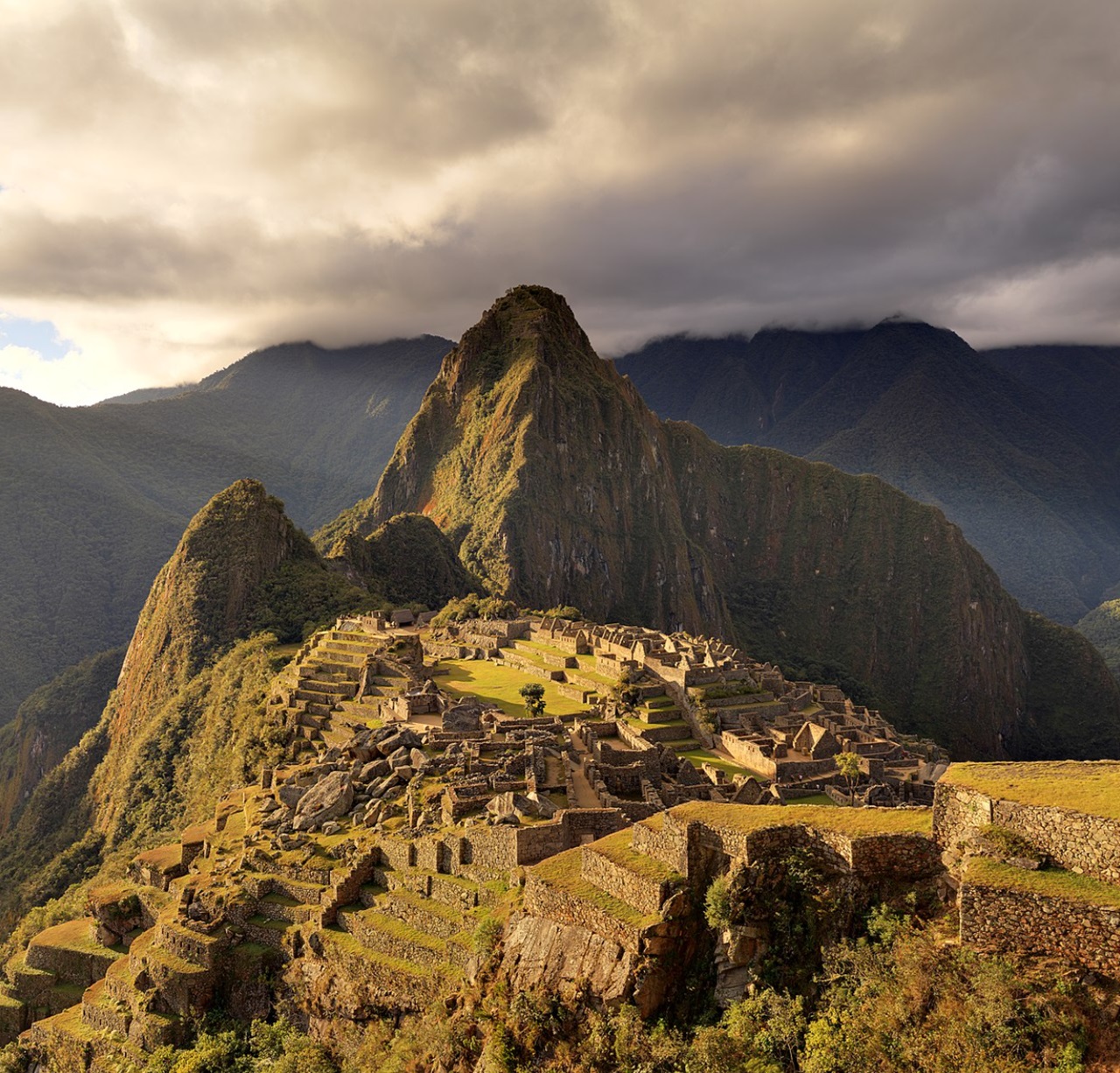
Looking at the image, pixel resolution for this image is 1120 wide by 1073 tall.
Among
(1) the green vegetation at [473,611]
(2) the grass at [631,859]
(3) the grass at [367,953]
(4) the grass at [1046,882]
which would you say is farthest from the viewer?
(1) the green vegetation at [473,611]

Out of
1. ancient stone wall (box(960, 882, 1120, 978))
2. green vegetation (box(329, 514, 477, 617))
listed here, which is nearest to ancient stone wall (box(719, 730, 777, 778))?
ancient stone wall (box(960, 882, 1120, 978))

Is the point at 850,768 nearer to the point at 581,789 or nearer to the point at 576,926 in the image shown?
the point at 581,789

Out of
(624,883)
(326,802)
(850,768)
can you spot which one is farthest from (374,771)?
(850,768)

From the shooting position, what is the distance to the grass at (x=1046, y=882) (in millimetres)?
12352

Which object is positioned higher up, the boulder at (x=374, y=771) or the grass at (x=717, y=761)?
the boulder at (x=374, y=771)

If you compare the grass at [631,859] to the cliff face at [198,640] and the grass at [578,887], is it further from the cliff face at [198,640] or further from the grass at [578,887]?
the cliff face at [198,640]

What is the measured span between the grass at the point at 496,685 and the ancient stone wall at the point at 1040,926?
32770mm

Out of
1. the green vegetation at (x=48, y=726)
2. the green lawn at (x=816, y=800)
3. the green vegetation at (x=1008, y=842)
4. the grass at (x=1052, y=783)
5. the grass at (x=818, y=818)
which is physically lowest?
the green vegetation at (x=48, y=726)

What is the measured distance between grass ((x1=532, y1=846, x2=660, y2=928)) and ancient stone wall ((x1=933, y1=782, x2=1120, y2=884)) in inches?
204

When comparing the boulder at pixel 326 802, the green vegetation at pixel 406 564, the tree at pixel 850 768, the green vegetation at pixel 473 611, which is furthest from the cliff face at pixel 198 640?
the tree at pixel 850 768

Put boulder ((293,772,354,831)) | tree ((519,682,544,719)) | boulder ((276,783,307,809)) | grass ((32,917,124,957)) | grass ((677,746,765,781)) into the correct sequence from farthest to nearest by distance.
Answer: tree ((519,682,544,719))
grass ((677,746,765,781))
boulder ((276,783,307,809))
grass ((32,917,124,957))
boulder ((293,772,354,831))

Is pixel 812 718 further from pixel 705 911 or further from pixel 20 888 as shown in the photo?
pixel 20 888

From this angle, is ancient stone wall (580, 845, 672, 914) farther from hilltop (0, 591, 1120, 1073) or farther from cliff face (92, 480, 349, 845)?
cliff face (92, 480, 349, 845)

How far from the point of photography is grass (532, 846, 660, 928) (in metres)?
15.8
